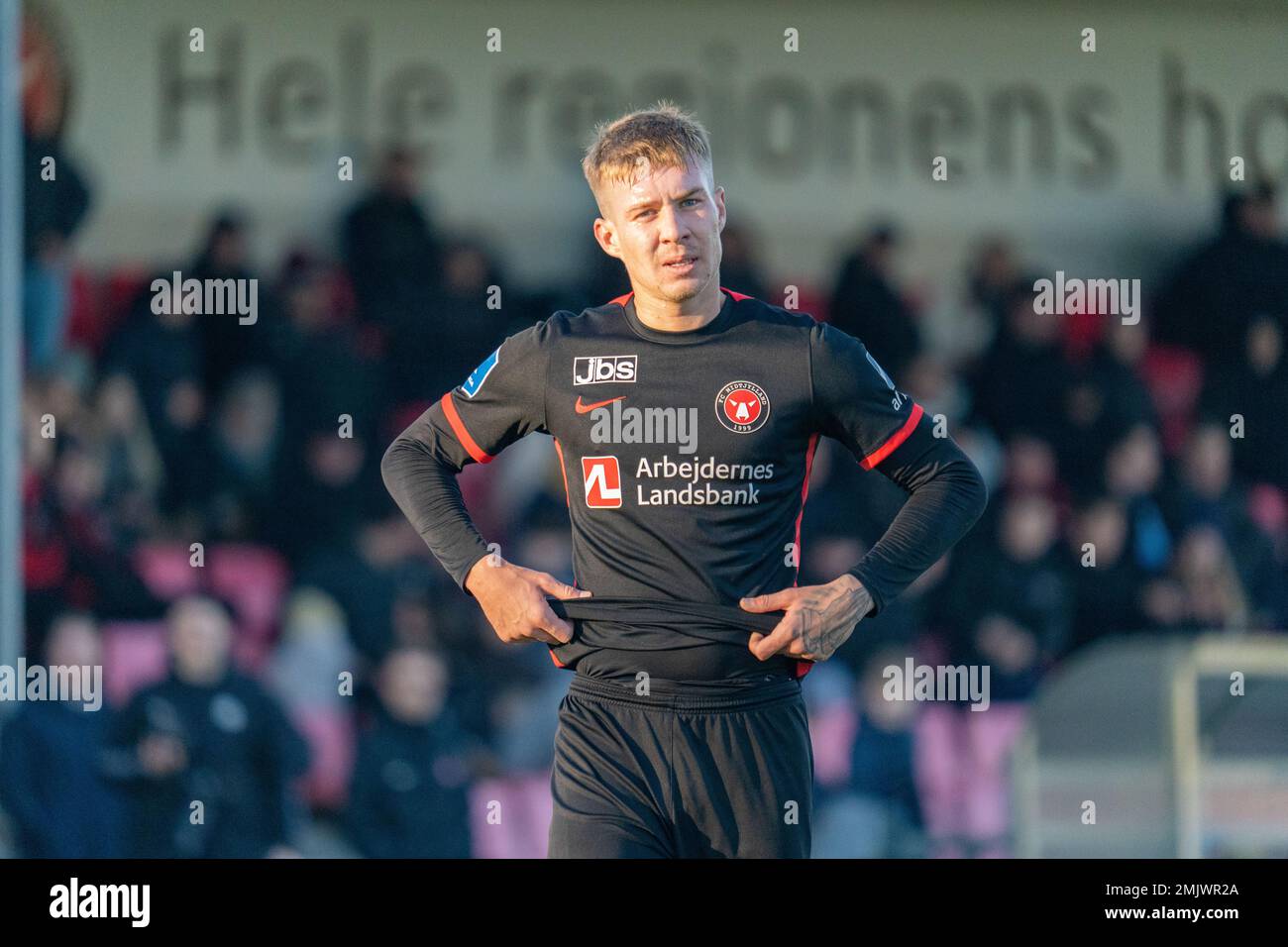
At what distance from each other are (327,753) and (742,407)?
4.47 metres

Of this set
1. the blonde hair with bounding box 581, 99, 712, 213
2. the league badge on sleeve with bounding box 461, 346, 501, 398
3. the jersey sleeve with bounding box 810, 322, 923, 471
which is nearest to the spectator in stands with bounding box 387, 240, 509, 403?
the league badge on sleeve with bounding box 461, 346, 501, 398

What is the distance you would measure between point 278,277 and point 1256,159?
5.32 metres

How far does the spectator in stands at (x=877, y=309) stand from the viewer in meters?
8.29

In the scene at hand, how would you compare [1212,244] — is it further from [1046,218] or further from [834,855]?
[834,855]

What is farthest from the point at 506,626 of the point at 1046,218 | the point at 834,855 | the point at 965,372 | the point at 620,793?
the point at 1046,218

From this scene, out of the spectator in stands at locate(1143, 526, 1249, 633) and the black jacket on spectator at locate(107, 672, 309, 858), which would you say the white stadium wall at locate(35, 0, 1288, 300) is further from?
the black jacket on spectator at locate(107, 672, 309, 858)

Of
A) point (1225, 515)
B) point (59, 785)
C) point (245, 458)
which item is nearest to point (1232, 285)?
point (1225, 515)

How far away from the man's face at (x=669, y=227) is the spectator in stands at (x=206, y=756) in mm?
4101

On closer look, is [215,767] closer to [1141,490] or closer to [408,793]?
[408,793]

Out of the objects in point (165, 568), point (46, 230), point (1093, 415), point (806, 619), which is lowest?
point (806, 619)

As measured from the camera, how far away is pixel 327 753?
7.39 m

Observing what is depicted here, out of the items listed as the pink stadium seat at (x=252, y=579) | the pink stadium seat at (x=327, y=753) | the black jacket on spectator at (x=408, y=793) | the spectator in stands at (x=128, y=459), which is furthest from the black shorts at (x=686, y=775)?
the spectator in stands at (x=128, y=459)

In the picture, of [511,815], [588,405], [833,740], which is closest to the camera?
[588,405]

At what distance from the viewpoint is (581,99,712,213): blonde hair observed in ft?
11.2
